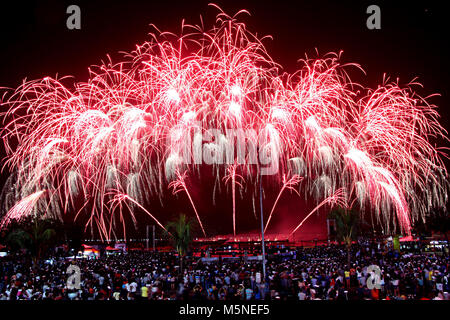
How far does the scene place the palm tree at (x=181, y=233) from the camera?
78.5 feet

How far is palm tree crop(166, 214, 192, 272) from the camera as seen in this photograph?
2392cm

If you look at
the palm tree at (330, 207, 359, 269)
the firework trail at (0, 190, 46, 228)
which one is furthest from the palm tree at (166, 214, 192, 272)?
the firework trail at (0, 190, 46, 228)

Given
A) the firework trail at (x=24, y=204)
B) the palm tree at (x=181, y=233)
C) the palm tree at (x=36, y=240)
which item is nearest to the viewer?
the palm tree at (x=181, y=233)

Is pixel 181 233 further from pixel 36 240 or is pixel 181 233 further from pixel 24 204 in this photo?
pixel 24 204

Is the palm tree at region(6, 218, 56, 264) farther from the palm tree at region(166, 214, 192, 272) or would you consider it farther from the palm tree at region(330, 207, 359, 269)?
the palm tree at region(330, 207, 359, 269)

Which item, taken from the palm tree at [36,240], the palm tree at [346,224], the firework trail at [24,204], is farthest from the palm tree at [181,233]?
the firework trail at [24,204]

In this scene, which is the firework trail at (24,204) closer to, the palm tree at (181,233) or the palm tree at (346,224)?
the palm tree at (181,233)

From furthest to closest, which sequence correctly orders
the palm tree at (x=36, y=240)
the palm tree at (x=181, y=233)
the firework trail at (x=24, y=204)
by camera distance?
the firework trail at (x=24, y=204)
the palm tree at (x=36, y=240)
the palm tree at (x=181, y=233)
